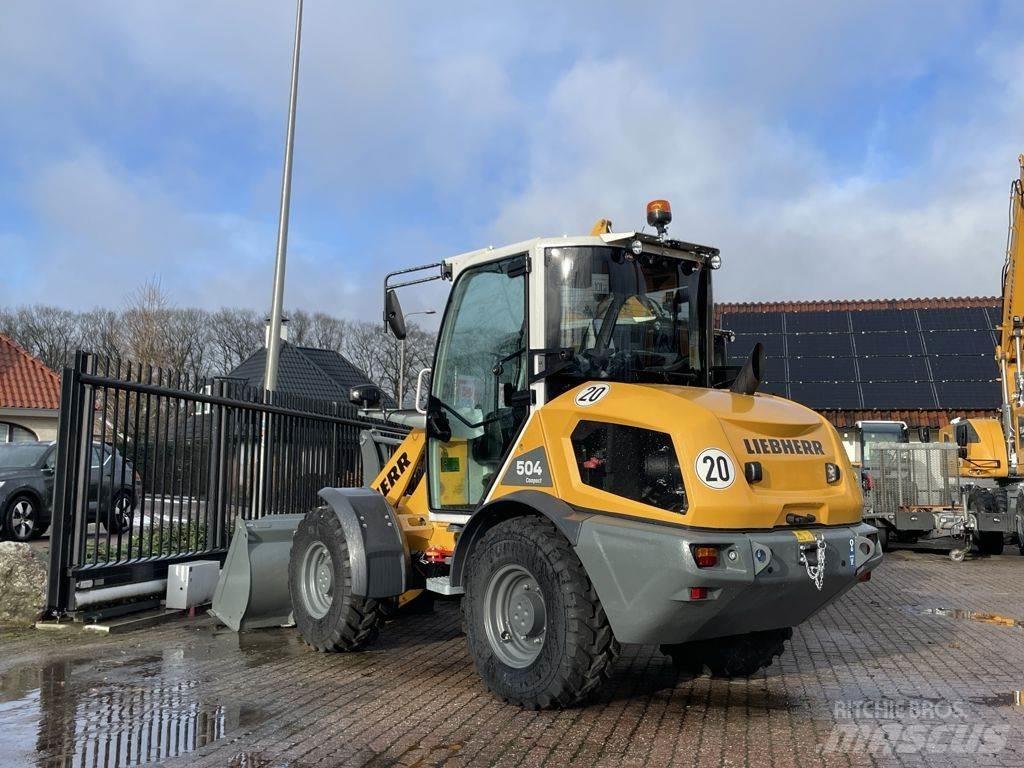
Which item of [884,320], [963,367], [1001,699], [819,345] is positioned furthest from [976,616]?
[884,320]

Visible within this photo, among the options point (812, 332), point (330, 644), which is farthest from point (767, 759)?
point (812, 332)

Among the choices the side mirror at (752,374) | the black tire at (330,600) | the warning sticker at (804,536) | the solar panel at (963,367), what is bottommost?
the black tire at (330,600)

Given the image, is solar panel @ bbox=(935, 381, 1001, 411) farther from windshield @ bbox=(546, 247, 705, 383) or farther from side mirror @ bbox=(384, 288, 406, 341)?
side mirror @ bbox=(384, 288, 406, 341)

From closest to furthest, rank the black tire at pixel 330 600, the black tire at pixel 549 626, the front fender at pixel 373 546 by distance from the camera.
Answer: the black tire at pixel 549 626 → the front fender at pixel 373 546 → the black tire at pixel 330 600

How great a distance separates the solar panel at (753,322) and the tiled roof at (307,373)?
13677mm

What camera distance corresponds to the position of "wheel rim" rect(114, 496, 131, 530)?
7.68 metres

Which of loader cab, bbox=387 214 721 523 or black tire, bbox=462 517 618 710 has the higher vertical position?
loader cab, bbox=387 214 721 523

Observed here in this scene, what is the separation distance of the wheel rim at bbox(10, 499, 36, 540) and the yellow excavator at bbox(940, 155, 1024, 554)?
50.2 feet

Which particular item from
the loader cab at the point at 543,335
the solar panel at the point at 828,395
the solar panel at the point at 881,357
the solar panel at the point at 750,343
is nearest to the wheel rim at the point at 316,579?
the loader cab at the point at 543,335

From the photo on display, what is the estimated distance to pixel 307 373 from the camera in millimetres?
35625

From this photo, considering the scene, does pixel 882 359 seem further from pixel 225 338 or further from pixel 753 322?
pixel 225 338

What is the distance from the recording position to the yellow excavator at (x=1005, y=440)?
50.8 ft

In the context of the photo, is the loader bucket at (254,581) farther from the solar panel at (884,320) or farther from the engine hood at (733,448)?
the solar panel at (884,320)

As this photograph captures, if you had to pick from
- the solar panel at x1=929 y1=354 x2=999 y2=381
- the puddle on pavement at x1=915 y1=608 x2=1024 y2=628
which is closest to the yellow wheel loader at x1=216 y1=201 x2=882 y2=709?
the puddle on pavement at x1=915 y1=608 x2=1024 y2=628
